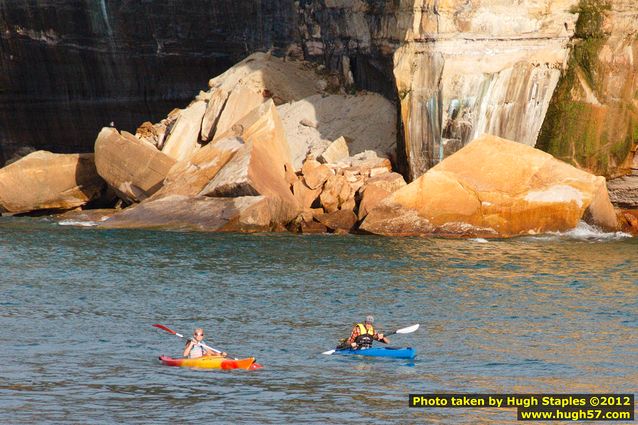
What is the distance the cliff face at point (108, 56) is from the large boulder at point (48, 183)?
9644mm

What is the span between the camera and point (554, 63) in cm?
3984

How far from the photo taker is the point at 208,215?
3731 centimetres

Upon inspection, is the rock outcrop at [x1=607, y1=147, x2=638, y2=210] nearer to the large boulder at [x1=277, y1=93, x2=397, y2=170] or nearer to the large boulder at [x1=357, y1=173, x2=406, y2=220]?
the large boulder at [x1=357, y1=173, x2=406, y2=220]

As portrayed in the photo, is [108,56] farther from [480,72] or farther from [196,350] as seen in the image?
[196,350]

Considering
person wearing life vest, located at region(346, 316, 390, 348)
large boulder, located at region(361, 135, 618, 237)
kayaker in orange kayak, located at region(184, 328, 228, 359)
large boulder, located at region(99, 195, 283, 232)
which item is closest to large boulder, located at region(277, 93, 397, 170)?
large boulder, located at region(99, 195, 283, 232)

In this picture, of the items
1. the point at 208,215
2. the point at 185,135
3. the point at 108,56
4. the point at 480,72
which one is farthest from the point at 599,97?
the point at 108,56

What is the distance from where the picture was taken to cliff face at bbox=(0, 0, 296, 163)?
53031 mm

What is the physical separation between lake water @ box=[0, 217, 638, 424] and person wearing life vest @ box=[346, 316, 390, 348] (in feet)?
0.94

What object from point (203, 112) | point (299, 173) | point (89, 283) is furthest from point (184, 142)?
point (89, 283)

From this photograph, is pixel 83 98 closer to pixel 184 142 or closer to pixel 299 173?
pixel 184 142

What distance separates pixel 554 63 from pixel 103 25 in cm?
2278

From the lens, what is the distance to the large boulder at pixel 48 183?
1736 inches

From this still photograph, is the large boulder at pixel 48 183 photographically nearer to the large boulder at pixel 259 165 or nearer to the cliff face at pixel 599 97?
the large boulder at pixel 259 165

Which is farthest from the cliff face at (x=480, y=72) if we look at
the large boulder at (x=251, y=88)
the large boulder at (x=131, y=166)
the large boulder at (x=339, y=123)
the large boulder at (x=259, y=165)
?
the large boulder at (x=131, y=166)
